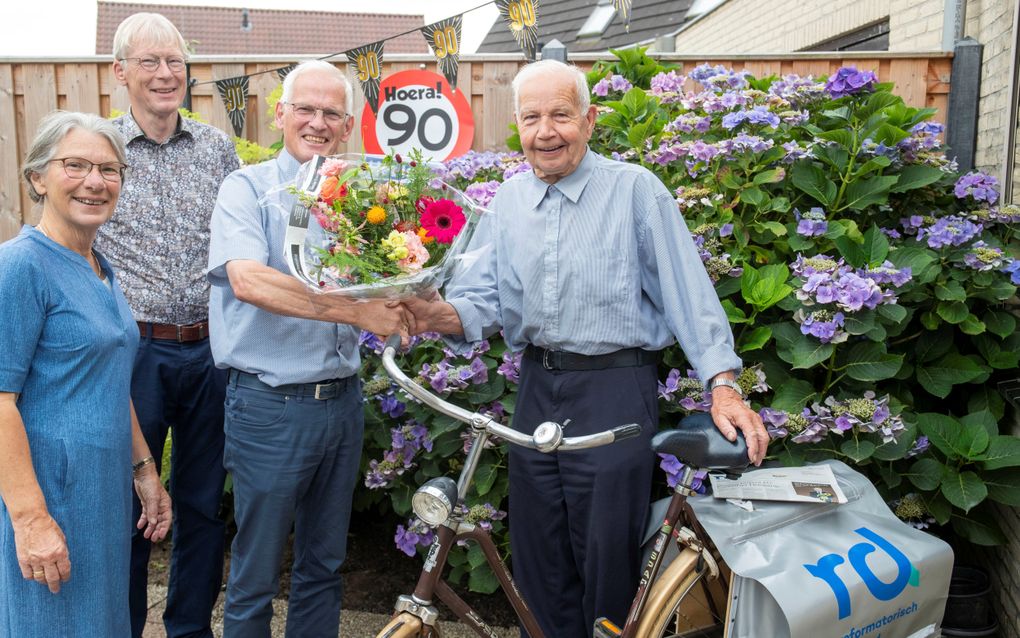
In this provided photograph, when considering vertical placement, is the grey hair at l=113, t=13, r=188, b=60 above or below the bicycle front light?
above

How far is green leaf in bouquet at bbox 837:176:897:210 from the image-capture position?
127 inches

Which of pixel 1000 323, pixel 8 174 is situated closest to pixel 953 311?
pixel 1000 323

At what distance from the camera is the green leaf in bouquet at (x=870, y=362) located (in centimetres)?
279

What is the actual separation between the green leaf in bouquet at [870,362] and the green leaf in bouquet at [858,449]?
0.71 feet

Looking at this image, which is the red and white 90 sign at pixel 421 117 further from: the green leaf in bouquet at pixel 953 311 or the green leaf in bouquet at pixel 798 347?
the green leaf in bouquet at pixel 953 311

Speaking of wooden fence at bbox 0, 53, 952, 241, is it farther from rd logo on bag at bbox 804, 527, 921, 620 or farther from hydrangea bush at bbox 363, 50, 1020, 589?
rd logo on bag at bbox 804, 527, 921, 620

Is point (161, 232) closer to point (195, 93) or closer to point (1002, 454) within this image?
point (1002, 454)

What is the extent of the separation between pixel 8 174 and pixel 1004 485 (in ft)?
19.7

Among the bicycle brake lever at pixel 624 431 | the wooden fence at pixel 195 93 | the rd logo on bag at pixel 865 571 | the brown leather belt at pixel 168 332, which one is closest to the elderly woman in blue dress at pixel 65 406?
the brown leather belt at pixel 168 332

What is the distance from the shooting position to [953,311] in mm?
3000

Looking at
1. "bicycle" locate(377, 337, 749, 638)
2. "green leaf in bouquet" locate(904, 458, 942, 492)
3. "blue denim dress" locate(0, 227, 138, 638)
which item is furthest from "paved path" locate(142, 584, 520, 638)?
"green leaf in bouquet" locate(904, 458, 942, 492)

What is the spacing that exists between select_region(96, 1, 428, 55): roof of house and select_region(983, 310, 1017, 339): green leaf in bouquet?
21447mm

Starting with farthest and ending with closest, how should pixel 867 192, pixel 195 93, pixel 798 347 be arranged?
pixel 195 93 → pixel 867 192 → pixel 798 347

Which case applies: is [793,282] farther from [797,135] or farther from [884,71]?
[884,71]
